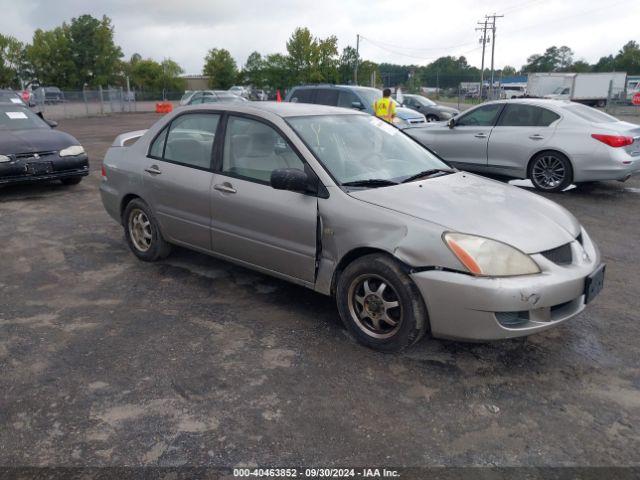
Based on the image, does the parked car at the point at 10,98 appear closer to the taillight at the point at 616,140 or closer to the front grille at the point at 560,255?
the front grille at the point at 560,255

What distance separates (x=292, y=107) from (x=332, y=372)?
2.32 meters

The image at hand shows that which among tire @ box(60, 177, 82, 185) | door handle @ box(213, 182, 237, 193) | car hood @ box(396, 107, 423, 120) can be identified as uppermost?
door handle @ box(213, 182, 237, 193)

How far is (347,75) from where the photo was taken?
194 feet

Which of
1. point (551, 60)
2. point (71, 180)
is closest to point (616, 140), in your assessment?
point (71, 180)

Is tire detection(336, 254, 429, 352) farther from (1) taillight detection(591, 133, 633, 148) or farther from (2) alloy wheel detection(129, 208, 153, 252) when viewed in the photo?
(1) taillight detection(591, 133, 633, 148)

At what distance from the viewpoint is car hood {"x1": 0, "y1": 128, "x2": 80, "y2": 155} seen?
834cm

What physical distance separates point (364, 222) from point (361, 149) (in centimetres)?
97

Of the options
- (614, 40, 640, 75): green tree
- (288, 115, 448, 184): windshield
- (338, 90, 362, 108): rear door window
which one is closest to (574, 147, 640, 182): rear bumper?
(288, 115, 448, 184): windshield

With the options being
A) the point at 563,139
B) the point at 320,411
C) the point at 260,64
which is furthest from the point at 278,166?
the point at 260,64

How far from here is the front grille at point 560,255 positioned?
3302 mm

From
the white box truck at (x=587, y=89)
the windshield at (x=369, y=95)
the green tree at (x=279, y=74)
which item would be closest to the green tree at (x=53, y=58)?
the green tree at (x=279, y=74)

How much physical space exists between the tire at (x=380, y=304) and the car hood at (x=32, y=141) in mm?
6933

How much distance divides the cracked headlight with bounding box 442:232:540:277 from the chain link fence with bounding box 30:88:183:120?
3031 centimetres

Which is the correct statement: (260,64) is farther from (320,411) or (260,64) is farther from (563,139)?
(320,411)
